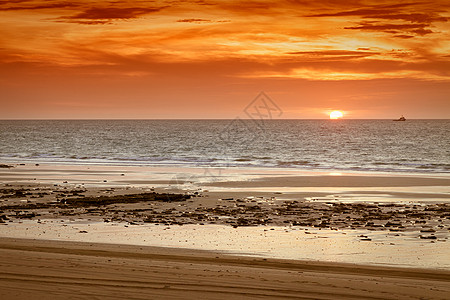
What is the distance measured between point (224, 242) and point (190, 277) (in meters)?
4.44

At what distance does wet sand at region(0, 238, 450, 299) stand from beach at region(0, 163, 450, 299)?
0.07 feet

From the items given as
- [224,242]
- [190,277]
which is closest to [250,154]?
[224,242]

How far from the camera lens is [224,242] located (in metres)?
15.0

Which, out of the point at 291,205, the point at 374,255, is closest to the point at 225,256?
the point at 374,255

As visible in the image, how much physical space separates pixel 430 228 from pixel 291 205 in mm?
6075

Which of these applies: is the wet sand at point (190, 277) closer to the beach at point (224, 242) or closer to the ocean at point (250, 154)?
the beach at point (224, 242)

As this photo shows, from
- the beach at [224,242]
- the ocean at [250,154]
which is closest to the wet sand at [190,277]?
the beach at [224,242]

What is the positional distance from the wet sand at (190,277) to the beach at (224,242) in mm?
22

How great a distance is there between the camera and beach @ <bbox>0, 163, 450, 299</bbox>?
10.1 m

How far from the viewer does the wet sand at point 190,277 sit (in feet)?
31.3

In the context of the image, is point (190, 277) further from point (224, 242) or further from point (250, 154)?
point (250, 154)

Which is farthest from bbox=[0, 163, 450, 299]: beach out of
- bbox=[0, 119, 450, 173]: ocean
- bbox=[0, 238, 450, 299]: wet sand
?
bbox=[0, 119, 450, 173]: ocean

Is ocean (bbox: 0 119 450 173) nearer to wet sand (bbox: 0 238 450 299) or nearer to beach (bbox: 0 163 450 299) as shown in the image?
beach (bbox: 0 163 450 299)

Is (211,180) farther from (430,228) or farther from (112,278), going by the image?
(112,278)
